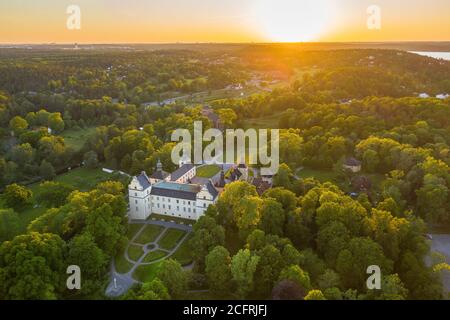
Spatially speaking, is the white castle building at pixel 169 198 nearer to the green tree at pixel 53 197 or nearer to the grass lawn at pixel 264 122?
the green tree at pixel 53 197

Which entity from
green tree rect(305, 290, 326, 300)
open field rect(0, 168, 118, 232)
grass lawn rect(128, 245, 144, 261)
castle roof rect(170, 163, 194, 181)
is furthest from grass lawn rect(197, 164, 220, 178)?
green tree rect(305, 290, 326, 300)

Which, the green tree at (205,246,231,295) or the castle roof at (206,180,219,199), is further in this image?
the castle roof at (206,180,219,199)

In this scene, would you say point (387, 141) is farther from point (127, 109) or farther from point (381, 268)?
point (127, 109)

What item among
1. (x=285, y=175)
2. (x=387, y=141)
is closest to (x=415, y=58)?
(x=387, y=141)

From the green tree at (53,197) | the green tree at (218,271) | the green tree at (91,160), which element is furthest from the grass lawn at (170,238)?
the green tree at (91,160)

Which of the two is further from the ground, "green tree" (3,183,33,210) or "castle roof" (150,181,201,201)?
"castle roof" (150,181,201,201)

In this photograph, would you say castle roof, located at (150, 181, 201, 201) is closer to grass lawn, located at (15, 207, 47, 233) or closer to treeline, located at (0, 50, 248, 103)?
grass lawn, located at (15, 207, 47, 233)
